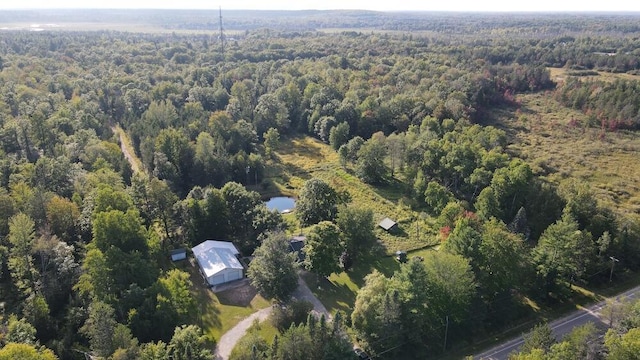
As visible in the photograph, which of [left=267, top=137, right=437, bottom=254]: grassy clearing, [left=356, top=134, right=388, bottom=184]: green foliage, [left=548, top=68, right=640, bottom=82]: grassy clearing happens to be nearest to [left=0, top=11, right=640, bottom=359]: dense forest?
[left=356, top=134, right=388, bottom=184]: green foliage

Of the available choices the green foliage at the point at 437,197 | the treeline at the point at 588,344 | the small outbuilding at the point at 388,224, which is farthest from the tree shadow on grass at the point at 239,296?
the green foliage at the point at 437,197

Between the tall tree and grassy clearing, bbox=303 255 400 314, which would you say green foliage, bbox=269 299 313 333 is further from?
the tall tree

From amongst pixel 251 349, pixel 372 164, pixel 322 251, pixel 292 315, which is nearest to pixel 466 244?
pixel 322 251

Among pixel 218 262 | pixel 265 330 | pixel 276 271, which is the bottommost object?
pixel 265 330

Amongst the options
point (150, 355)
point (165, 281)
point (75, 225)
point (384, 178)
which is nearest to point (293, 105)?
point (384, 178)

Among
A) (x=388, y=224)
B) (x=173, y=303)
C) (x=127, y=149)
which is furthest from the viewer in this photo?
(x=127, y=149)

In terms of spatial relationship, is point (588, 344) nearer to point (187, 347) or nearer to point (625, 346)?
point (625, 346)

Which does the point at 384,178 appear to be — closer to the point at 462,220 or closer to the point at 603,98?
the point at 462,220
